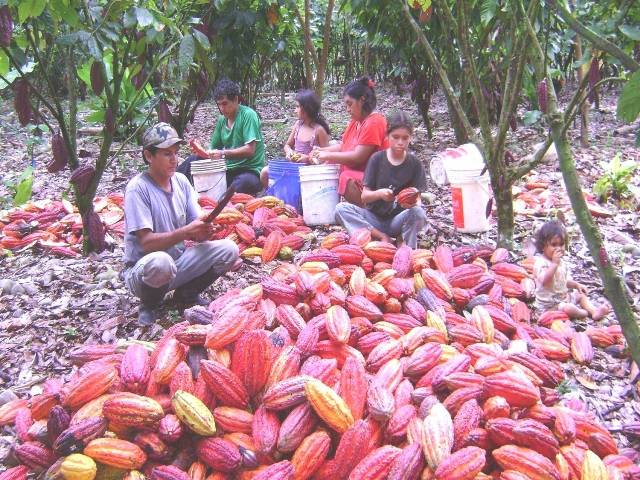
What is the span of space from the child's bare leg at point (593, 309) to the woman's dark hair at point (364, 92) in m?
1.89

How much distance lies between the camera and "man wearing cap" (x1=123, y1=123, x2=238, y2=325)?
2.61 meters

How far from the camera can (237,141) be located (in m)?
4.70

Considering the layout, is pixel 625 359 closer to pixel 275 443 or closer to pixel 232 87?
pixel 275 443

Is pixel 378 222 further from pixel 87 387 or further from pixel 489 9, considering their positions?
pixel 87 387

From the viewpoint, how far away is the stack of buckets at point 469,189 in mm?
3719

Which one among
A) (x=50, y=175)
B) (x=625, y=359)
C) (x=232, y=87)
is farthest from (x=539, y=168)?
(x=50, y=175)

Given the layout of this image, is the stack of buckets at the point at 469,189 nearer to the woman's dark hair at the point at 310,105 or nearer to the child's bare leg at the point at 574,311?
the child's bare leg at the point at 574,311

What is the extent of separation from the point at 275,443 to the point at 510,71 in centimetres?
256

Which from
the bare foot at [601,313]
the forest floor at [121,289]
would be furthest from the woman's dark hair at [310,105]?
the bare foot at [601,313]

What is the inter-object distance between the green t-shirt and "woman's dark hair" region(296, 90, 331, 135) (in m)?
0.42

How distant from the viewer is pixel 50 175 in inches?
233

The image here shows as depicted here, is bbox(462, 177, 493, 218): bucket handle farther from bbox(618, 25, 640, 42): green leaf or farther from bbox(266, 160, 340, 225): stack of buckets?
bbox(618, 25, 640, 42): green leaf

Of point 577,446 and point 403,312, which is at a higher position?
point 403,312

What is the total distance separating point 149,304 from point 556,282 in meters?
2.06
